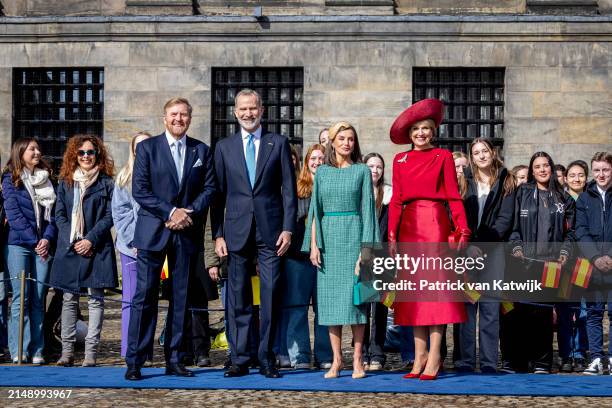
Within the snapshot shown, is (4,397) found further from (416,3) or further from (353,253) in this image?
(416,3)

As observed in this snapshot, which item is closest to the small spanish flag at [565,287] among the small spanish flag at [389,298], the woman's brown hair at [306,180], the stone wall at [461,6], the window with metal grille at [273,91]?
the small spanish flag at [389,298]

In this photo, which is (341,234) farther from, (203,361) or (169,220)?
(203,361)

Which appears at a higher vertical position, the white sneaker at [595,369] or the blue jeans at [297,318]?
the blue jeans at [297,318]

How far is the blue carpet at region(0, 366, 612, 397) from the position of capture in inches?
348

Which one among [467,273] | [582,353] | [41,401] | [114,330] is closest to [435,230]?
[467,273]

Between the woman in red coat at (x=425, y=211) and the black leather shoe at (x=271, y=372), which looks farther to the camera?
the black leather shoe at (x=271, y=372)

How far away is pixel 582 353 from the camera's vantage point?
1102cm

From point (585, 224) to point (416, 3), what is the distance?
9420 millimetres

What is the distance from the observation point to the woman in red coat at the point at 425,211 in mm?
9305

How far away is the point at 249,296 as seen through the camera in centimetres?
960

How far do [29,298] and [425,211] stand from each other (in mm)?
4071

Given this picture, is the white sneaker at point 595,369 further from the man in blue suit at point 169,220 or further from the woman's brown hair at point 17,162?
the woman's brown hair at point 17,162

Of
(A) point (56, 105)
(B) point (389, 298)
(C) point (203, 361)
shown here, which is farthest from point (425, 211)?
(A) point (56, 105)

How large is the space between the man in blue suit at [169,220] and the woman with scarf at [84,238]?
3.85 ft
